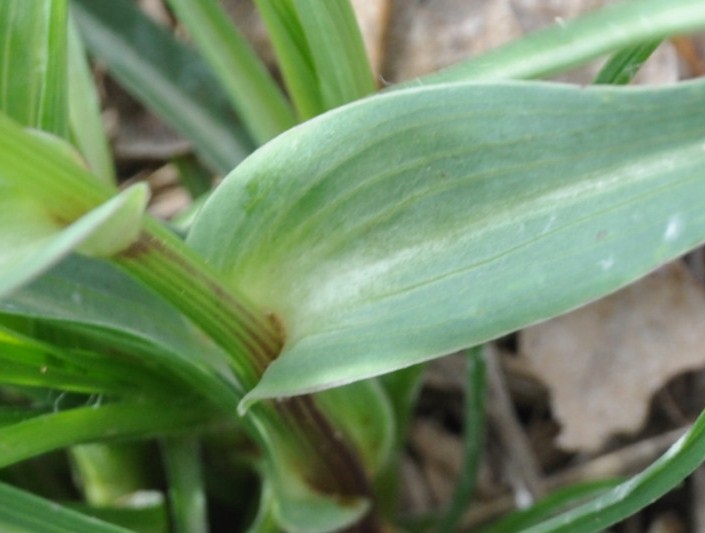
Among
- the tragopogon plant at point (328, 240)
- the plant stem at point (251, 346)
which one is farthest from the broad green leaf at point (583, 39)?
the plant stem at point (251, 346)

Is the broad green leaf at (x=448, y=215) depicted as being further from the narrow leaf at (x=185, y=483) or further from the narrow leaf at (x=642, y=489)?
the narrow leaf at (x=185, y=483)

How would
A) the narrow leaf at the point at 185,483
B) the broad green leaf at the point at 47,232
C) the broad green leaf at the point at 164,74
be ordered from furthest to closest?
the broad green leaf at the point at 164,74, the narrow leaf at the point at 185,483, the broad green leaf at the point at 47,232

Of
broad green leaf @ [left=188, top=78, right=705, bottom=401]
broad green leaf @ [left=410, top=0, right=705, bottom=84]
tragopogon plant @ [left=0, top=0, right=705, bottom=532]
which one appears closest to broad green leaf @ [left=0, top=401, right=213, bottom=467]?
tragopogon plant @ [left=0, top=0, right=705, bottom=532]

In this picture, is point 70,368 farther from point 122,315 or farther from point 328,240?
point 328,240

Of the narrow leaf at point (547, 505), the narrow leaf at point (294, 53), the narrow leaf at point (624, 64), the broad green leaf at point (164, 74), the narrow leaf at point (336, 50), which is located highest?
the broad green leaf at point (164, 74)

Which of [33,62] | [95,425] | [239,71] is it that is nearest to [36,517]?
[95,425]

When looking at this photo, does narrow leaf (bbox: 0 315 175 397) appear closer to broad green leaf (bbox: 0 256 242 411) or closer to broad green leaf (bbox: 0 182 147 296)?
broad green leaf (bbox: 0 256 242 411)
